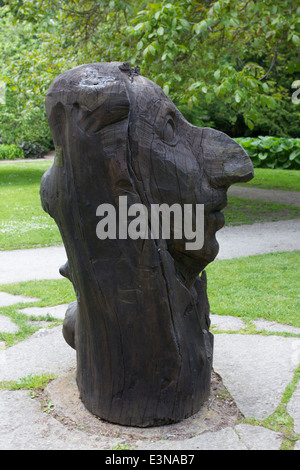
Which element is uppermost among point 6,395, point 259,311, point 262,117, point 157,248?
point 157,248

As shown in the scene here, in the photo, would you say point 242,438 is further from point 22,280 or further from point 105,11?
point 105,11

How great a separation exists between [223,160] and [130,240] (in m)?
0.65

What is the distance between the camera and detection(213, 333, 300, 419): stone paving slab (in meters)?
2.89

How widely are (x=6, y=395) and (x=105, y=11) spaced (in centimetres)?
841

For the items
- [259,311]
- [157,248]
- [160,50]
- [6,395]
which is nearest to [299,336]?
[259,311]

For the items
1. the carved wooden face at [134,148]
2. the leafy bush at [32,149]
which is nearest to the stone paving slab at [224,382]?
the carved wooden face at [134,148]

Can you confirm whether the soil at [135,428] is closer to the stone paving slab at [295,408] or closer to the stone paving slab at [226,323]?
the stone paving slab at [295,408]

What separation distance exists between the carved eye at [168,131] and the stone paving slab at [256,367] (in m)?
1.54

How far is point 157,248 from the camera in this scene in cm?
249

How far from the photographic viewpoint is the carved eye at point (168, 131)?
248cm

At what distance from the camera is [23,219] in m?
10.4

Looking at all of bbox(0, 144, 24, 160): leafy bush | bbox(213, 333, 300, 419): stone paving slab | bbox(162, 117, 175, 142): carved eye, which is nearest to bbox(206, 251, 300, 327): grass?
bbox(213, 333, 300, 419): stone paving slab

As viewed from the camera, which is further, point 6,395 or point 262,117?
point 262,117

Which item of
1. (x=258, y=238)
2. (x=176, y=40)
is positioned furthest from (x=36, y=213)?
(x=258, y=238)
